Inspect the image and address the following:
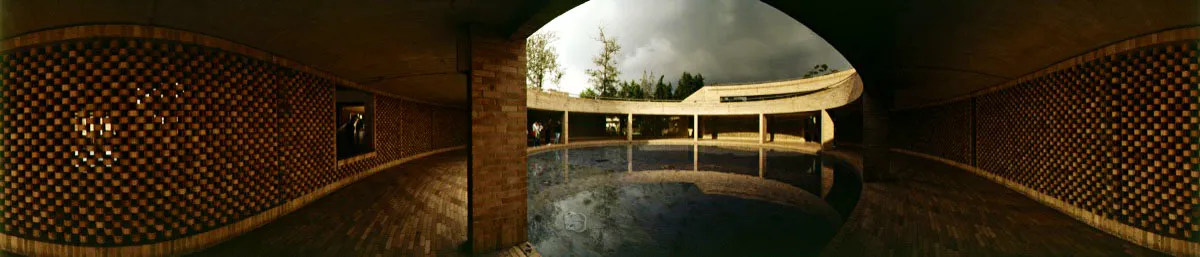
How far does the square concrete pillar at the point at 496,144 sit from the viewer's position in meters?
3.33

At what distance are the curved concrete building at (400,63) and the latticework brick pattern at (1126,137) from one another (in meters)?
0.02

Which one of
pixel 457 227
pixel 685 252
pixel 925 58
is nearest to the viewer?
pixel 685 252

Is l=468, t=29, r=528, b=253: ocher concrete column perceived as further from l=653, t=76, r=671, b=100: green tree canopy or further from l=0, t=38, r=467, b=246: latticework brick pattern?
l=653, t=76, r=671, b=100: green tree canopy

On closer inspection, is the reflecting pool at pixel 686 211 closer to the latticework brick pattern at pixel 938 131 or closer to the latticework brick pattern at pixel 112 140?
the latticework brick pattern at pixel 938 131

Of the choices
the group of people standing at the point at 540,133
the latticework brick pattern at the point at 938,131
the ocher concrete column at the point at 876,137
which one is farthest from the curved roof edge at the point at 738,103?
the ocher concrete column at the point at 876,137

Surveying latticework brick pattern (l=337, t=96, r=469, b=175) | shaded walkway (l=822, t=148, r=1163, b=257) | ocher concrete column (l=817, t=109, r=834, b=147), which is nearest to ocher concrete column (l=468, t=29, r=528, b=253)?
shaded walkway (l=822, t=148, r=1163, b=257)

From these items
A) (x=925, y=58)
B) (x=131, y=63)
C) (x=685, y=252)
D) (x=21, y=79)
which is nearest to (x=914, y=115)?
(x=925, y=58)

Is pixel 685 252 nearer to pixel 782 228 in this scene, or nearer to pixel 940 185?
pixel 782 228

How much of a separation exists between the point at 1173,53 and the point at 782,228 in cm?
407

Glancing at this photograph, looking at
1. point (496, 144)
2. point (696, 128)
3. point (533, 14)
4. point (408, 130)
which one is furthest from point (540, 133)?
point (533, 14)

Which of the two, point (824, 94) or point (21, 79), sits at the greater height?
point (824, 94)

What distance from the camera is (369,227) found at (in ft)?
13.5

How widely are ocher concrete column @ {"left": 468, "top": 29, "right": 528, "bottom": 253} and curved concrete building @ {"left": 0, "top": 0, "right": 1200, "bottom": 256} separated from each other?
2cm

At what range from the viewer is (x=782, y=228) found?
174 inches
